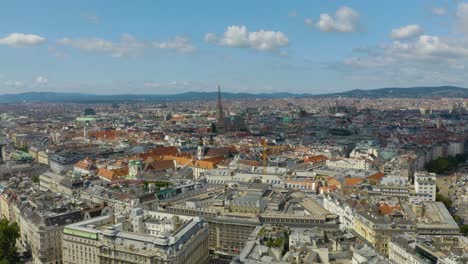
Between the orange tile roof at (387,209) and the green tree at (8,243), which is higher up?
the orange tile roof at (387,209)

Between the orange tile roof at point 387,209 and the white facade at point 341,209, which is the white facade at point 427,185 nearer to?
the orange tile roof at point 387,209

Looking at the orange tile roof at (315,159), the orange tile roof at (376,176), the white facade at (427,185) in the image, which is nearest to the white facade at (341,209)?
the white facade at (427,185)

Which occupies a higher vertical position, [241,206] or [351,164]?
[241,206]

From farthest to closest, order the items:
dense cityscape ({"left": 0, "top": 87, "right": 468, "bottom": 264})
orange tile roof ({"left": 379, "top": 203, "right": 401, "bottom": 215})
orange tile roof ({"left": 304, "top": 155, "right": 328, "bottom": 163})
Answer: orange tile roof ({"left": 304, "top": 155, "right": 328, "bottom": 163}), orange tile roof ({"left": 379, "top": 203, "right": 401, "bottom": 215}), dense cityscape ({"left": 0, "top": 87, "right": 468, "bottom": 264})

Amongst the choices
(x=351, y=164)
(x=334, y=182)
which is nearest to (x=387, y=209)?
(x=334, y=182)

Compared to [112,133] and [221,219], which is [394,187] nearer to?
[221,219]

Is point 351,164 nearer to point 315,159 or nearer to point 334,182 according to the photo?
point 315,159

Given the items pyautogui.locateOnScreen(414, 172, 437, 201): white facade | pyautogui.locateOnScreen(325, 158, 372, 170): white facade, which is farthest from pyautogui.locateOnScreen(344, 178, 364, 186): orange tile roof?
pyautogui.locateOnScreen(325, 158, 372, 170): white facade

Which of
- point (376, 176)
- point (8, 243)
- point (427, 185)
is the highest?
point (427, 185)

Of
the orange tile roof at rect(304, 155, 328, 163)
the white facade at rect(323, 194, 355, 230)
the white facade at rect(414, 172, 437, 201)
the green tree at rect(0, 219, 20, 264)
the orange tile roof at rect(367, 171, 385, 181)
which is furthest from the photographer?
the orange tile roof at rect(304, 155, 328, 163)

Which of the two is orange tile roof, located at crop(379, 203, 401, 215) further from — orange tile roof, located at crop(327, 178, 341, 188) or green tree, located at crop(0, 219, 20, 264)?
green tree, located at crop(0, 219, 20, 264)
